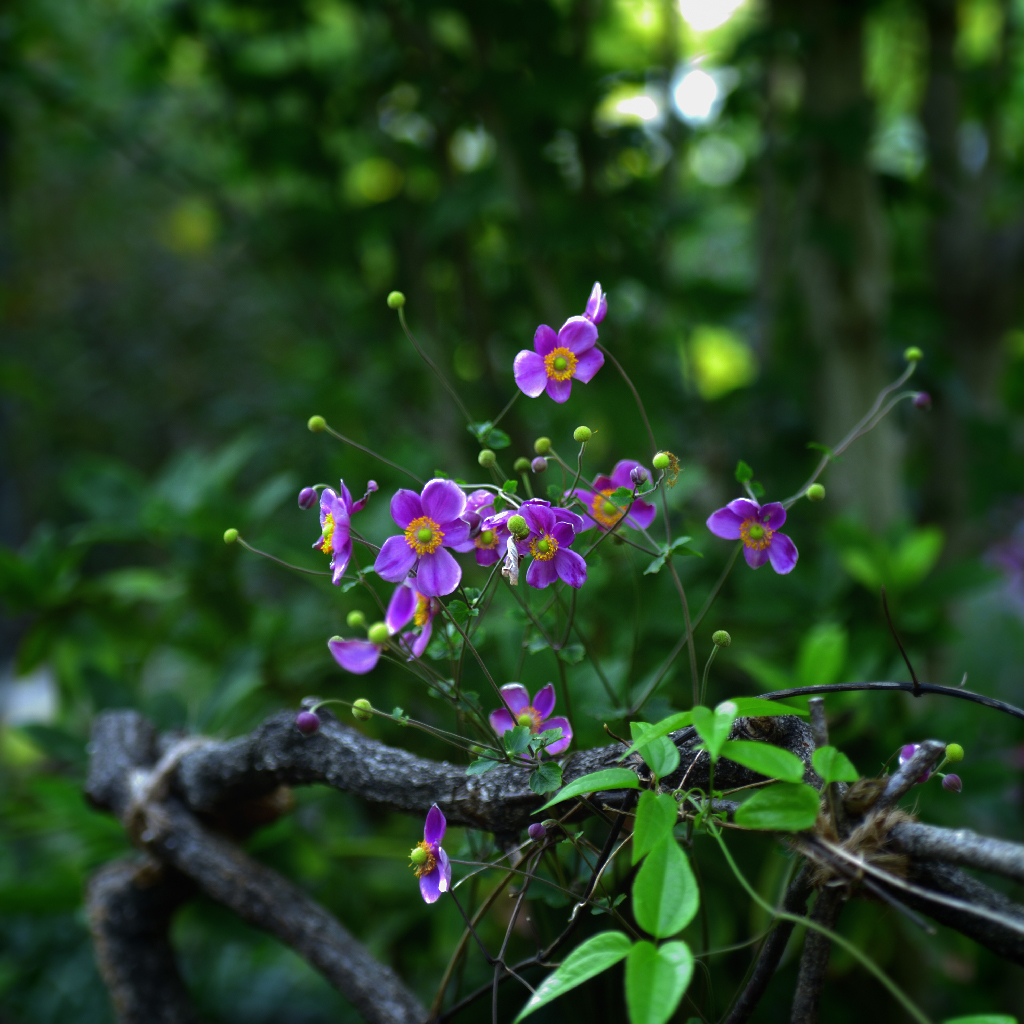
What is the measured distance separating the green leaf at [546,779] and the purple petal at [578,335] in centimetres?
24

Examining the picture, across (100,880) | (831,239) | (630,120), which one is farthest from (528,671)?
(630,120)

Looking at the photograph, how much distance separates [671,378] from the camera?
178 cm

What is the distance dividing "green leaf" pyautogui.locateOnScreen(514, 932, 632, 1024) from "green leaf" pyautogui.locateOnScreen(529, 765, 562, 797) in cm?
9

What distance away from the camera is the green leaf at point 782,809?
0.37m

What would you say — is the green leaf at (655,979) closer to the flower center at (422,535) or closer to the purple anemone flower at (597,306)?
the flower center at (422,535)

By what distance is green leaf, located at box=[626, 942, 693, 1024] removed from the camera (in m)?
0.33

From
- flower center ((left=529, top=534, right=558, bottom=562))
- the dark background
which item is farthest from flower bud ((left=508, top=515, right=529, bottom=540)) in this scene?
the dark background

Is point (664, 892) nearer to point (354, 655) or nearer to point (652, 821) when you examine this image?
point (652, 821)

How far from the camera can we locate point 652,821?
0.39 metres

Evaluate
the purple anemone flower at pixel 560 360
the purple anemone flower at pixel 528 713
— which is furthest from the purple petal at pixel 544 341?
the purple anemone flower at pixel 528 713

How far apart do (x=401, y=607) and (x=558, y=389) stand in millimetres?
151

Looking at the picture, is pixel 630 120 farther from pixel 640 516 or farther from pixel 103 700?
pixel 103 700

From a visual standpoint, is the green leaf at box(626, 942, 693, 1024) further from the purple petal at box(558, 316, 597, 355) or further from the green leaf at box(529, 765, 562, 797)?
the purple petal at box(558, 316, 597, 355)

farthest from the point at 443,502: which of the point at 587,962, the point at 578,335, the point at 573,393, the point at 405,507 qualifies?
the point at 573,393
